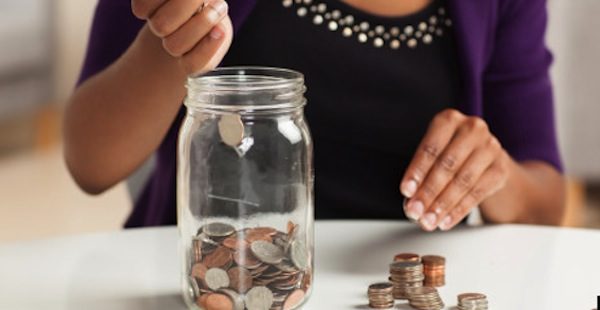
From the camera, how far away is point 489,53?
1413mm

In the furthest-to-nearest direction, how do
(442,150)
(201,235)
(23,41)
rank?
(23,41) < (442,150) < (201,235)

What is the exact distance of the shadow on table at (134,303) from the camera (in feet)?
3.16

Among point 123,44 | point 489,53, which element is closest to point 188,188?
point 123,44

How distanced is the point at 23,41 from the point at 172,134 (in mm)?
2638

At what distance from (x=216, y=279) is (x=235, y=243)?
0.03 m

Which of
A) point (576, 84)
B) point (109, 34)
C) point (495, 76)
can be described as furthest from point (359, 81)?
point (576, 84)

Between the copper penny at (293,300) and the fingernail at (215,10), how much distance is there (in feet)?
0.77

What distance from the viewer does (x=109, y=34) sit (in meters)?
1.30

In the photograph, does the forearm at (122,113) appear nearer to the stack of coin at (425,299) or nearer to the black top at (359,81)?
the black top at (359,81)

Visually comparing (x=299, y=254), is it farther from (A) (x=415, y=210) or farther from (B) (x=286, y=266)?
(A) (x=415, y=210)

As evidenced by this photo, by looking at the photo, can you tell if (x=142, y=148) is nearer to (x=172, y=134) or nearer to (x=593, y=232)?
(x=172, y=134)

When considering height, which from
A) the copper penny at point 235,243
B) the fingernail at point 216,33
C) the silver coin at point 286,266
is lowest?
the silver coin at point 286,266

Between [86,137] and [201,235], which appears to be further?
[86,137]

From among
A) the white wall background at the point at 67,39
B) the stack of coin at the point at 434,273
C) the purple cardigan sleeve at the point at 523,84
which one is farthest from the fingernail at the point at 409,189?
the white wall background at the point at 67,39
